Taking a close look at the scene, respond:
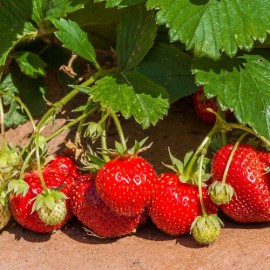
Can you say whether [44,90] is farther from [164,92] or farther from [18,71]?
[164,92]

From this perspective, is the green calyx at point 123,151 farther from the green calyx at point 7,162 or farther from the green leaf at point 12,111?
the green leaf at point 12,111

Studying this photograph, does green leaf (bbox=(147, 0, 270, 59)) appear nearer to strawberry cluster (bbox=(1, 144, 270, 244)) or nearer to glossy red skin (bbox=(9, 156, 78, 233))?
strawberry cluster (bbox=(1, 144, 270, 244))

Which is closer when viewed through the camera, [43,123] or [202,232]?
[202,232]

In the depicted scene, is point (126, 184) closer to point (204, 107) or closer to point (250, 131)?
point (250, 131)

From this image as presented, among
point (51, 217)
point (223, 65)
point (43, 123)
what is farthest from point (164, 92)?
point (51, 217)

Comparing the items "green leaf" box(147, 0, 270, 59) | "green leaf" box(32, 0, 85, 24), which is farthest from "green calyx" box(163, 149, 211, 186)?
"green leaf" box(32, 0, 85, 24)

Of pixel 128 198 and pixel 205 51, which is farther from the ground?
pixel 205 51

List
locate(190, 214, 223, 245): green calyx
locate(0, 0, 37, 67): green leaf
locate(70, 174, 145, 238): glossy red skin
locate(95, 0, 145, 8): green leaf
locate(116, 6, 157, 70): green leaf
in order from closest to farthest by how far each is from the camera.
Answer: locate(190, 214, 223, 245): green calyx
locate(70, 174, 145, 238): glossy red skin
locate(95, 0, 145, 8): green leaf
locate(116, 6, 157, 70): green leaf
locate(0, 0, 37, 67): green leaf
